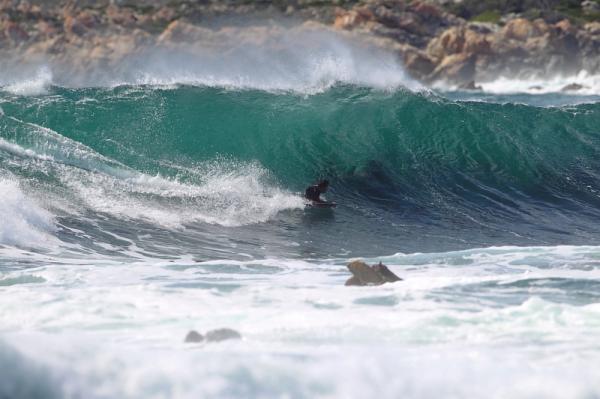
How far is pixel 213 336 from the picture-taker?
7883 mm

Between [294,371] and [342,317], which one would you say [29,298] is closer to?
[342,317]

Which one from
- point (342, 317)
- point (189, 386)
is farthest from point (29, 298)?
point (189, 386)


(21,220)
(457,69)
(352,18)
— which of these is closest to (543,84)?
(457,69)

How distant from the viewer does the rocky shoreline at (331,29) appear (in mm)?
58344

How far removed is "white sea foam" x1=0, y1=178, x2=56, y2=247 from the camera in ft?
44.9

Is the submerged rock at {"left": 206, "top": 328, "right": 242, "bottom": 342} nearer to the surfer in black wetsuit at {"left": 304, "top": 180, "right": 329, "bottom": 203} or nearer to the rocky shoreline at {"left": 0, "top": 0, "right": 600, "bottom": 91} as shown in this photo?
the surfer in black wetsuit at {"left": 304, "top": 180, "right": 329, "bottom": 203}

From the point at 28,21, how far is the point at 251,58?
36214mm

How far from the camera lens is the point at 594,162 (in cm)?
2147

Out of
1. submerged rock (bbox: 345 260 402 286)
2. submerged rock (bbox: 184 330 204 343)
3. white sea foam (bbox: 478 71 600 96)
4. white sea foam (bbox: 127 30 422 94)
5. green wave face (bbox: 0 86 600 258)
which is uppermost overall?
white sea foam (bbox: 478 71 600 96)

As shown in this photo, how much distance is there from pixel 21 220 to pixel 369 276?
605 centimetres

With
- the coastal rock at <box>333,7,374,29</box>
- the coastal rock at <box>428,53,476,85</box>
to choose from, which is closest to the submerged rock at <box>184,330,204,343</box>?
the coastal rock at <box>428,53,476,85</box>

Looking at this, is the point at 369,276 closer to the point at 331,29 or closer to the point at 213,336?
the point at 213,336

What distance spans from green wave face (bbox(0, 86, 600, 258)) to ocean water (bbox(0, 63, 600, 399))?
0.07m

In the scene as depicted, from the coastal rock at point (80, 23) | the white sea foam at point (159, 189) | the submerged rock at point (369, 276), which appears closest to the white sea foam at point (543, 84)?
the coastal rock at point (80, 23)
